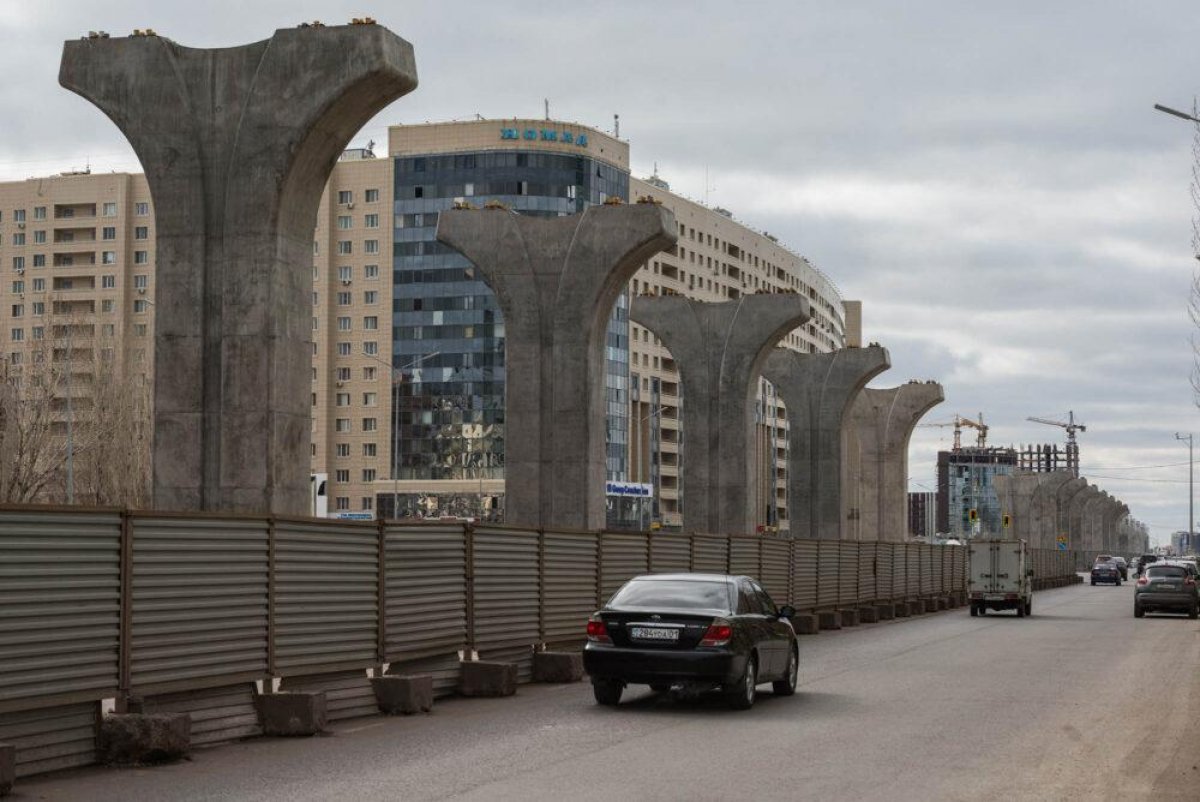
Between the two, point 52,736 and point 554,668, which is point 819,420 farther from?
point 52,736

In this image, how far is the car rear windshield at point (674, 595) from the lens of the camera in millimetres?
17891

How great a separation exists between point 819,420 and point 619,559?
4248 cm

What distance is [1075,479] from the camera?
147000 mm

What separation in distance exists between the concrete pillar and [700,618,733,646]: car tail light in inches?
809

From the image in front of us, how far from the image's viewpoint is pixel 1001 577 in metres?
48.9

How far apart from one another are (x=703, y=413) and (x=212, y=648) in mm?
40271

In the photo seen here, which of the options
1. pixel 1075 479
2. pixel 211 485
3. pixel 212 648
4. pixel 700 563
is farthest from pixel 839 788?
pixel 1075 479

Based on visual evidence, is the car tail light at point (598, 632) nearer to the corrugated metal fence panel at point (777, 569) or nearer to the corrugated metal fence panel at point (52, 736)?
the corrugated metal fence panel at point (52, 736)

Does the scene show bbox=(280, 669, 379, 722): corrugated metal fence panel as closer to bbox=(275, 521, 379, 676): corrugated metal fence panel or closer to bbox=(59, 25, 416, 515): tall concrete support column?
bbox=(275, 521, 379, 676): corrugated metal fence panel

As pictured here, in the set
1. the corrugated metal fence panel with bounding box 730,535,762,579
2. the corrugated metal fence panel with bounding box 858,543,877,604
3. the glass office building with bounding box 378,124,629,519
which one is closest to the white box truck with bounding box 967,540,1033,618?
the corrugated metal fence panel with bounding box 858,543,877,604

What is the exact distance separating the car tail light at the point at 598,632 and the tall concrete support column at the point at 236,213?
8125 millimetres

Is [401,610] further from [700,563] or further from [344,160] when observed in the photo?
[344,160]

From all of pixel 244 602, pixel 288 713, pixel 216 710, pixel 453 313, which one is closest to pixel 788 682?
pixel 288 713

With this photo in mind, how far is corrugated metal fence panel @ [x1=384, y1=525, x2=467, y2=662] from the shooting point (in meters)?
17.7
